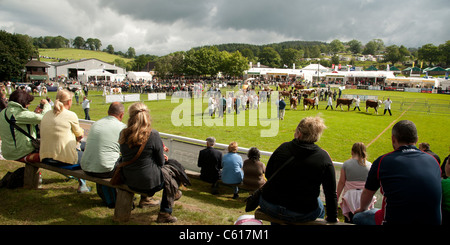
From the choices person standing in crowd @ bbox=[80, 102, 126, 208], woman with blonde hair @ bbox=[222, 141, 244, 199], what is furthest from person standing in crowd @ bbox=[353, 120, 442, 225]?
woman with blonde hair @ bbox=[222, 141, 244, 199]

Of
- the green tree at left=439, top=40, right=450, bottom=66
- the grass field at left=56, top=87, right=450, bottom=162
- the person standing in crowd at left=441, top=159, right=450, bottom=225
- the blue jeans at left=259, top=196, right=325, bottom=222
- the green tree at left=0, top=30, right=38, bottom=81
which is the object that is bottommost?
the grass field at left=56, top=87, right=450, bottom=162

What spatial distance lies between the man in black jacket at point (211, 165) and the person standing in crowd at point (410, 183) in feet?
13.8

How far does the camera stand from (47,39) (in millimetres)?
189125

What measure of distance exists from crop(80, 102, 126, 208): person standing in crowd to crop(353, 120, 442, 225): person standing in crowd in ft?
11.5

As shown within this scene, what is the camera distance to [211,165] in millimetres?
6449

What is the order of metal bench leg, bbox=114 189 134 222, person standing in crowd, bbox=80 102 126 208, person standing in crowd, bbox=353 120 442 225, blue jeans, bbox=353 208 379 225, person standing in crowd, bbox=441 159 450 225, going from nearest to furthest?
1. person standing in crowd, bbox=353 120 442 225
2. person standing in crowd, bbox=441 159 450 225
3. blue jeans, bbox=353 208 379 225
4. metal bench leg, bbox=114 189 134 222
5. person standing in crowd, bbox=80 102 126 208

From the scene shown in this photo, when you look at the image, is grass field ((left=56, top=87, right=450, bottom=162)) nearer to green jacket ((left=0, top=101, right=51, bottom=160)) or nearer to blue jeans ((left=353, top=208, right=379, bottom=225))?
blue jeans ((left=353, top=208, right=379, bottom=225))

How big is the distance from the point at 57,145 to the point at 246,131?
11.7 m

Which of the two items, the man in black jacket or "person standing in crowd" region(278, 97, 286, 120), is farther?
"person standing in crowd" region(278, 97, 286, 120)

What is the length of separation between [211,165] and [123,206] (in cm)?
290

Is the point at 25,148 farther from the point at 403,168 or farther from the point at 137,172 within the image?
the point at 403,168

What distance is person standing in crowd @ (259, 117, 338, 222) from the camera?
270 centimetres

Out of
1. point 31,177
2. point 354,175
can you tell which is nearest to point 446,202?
point 354,175

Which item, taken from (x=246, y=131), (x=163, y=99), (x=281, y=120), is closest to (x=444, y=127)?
(x=281, y=120)
